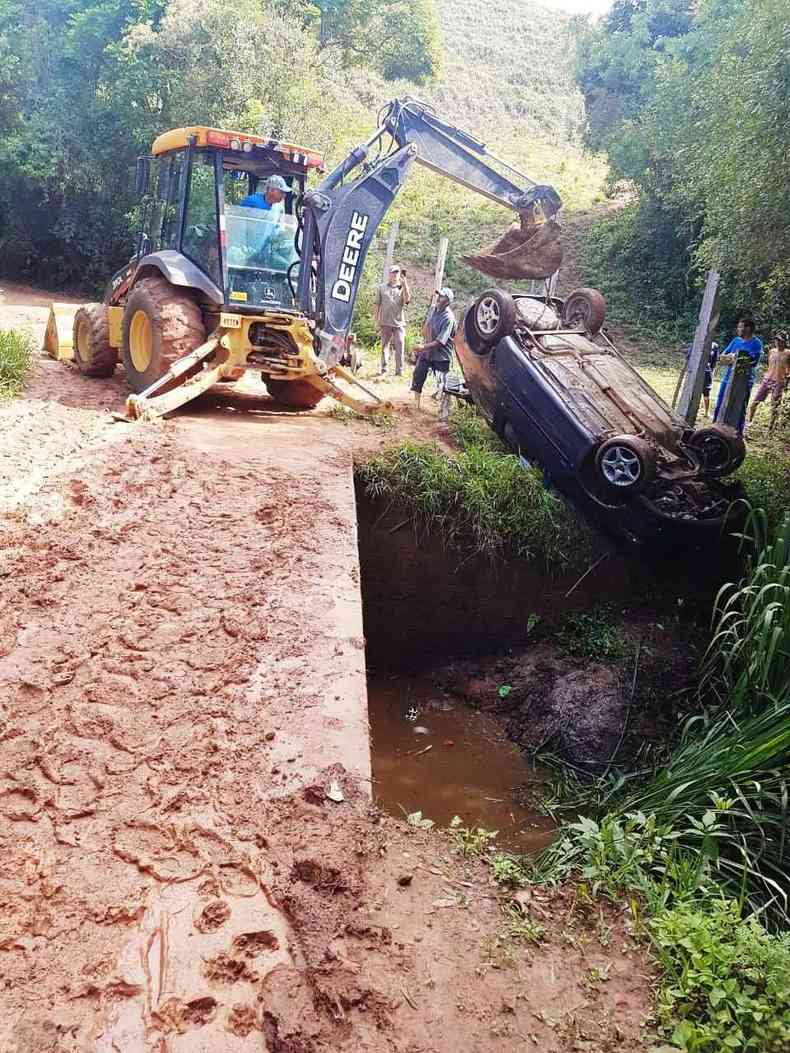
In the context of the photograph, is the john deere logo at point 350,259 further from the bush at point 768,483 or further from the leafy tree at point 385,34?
the leafy tree at point 385,34

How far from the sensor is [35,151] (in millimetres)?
17266

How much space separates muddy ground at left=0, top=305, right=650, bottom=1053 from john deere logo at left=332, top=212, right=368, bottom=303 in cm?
455

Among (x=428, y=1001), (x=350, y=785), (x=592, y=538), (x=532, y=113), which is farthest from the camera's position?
(x=532, y=113)

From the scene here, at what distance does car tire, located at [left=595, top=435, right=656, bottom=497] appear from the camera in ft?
20.7

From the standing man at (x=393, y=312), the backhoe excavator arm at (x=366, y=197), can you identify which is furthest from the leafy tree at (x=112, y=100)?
the backhoe excavator arm at (x=366, y=197)

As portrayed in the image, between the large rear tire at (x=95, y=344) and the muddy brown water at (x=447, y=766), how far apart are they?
4.75m

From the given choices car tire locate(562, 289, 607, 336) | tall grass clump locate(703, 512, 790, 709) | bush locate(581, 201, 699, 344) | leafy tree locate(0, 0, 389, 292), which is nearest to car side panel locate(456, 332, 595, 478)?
car tire locate(562, 289, 607, 336)

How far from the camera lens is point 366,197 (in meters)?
8.80

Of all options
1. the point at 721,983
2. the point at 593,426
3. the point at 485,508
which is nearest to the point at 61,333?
the point at 485,508

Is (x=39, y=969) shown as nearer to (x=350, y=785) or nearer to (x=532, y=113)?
(x=350, y=785)

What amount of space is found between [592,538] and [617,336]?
1171 centimetres

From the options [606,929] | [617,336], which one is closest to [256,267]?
[606,929]

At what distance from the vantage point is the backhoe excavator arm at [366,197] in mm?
8562

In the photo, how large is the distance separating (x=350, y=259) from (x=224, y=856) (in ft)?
23.4
